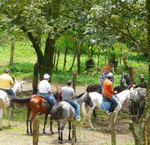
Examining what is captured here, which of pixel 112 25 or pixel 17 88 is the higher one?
pixel 112 25

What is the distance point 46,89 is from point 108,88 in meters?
2.61

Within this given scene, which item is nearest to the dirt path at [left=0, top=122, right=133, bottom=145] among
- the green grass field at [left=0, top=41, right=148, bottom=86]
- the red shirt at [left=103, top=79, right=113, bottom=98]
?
the red shirt at [left=103, top=79, right=113, bottom=98]

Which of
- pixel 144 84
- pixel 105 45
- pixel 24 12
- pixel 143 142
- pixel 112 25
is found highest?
pixel 24 12

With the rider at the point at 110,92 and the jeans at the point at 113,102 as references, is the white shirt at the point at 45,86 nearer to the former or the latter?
the rider at the point at 110,92

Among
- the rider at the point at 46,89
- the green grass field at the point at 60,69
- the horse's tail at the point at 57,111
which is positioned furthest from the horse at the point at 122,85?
the green grass field at the point at 60,69

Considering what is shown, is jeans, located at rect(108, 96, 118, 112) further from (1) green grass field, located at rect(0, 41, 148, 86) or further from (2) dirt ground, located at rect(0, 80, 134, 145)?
(1) green grass field, located at rect(0, 41, 148, 86)

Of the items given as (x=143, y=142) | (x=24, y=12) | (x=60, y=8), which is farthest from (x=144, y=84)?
(x=143, y=142)

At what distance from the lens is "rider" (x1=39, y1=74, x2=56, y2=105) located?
1312 centimetres

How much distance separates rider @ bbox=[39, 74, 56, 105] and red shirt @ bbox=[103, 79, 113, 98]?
2.20 metres

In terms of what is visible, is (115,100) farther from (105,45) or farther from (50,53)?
(50,53)

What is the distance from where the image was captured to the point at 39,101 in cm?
1312

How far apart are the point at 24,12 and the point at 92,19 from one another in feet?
Answer: 20.2

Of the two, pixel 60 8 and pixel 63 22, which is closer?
pixel 63 22

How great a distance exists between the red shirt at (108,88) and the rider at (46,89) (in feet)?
7.22
